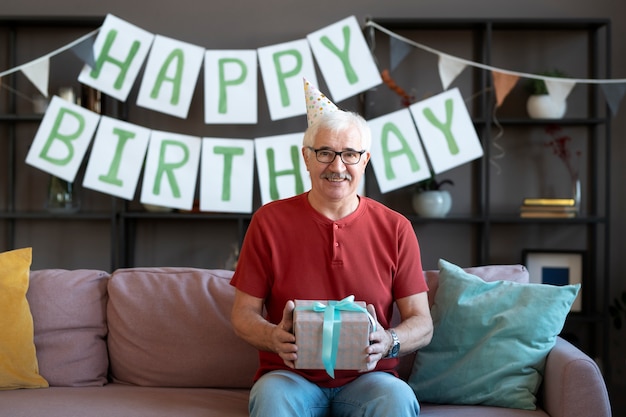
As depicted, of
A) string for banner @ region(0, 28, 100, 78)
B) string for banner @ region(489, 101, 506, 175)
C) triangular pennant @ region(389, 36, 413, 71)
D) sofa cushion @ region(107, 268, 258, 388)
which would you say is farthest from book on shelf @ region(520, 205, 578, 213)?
string for banner @ region(0, 28, 100, 78)

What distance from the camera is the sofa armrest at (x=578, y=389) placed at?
6.61 feet

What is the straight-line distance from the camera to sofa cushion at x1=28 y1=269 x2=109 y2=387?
2.40 m

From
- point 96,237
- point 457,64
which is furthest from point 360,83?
point 96,237

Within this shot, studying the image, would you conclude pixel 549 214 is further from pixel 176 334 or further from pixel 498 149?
pixel 176 334

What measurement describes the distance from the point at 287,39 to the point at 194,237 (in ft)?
3.66

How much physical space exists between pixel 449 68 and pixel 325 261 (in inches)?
76.9

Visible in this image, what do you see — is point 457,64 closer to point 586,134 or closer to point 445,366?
point 586,134

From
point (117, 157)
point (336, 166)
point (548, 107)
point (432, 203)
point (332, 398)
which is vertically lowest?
point (332, 398)

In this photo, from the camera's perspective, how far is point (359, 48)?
3.76 m

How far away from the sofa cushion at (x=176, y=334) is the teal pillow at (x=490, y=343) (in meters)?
0.56

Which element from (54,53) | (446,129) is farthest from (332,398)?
(54,53)

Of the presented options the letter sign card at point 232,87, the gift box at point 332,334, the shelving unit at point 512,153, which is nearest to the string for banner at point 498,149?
the shelving unit at point 512,153

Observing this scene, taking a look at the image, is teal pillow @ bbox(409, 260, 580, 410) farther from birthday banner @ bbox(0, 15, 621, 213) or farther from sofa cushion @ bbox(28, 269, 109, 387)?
birthday banner @ bbox(0, 15, 621, 213)

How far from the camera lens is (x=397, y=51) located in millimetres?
3785
